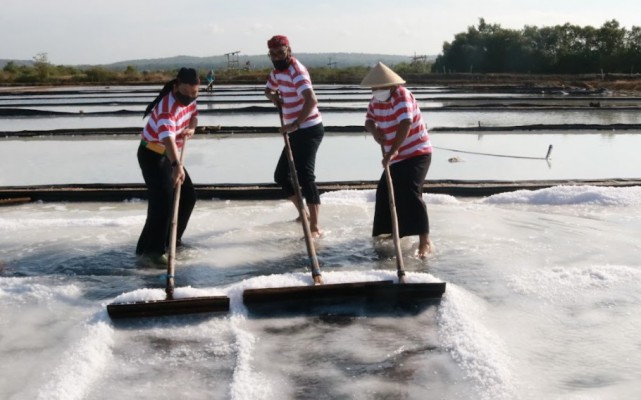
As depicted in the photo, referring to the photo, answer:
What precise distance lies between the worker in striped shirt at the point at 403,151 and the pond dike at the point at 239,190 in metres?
1.53

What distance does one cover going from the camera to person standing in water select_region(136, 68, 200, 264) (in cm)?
330

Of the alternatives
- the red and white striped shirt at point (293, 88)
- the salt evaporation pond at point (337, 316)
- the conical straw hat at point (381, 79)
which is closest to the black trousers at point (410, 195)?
the salt evaporation pond at point (337, 316)

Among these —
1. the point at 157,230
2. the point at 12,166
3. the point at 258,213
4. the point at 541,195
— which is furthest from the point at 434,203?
the point at 12,166

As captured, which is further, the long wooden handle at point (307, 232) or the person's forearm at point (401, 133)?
the person's forearm at point (401, 133)

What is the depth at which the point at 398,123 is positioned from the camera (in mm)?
3447

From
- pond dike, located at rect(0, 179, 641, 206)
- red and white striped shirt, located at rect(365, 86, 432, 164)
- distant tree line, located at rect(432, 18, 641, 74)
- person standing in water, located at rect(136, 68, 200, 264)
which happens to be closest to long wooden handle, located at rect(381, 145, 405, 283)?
red and white striped shirt, located at rect(365, 86, 432, 164)

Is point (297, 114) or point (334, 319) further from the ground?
point (297, 114)

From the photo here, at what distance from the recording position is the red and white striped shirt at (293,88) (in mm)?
3744

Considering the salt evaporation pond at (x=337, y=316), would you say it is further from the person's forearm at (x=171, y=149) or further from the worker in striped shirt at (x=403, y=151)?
the person's forearm at (x=171, y=149)

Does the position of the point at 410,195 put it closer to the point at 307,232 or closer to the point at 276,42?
the point at 307,232

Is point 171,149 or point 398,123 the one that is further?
point 398,123

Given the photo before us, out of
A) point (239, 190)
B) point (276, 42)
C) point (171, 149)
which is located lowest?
point (239, 190)

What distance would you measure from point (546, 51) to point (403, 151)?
105ft

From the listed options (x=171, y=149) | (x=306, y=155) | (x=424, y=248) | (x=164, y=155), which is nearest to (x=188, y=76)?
(x=171, y=149)
